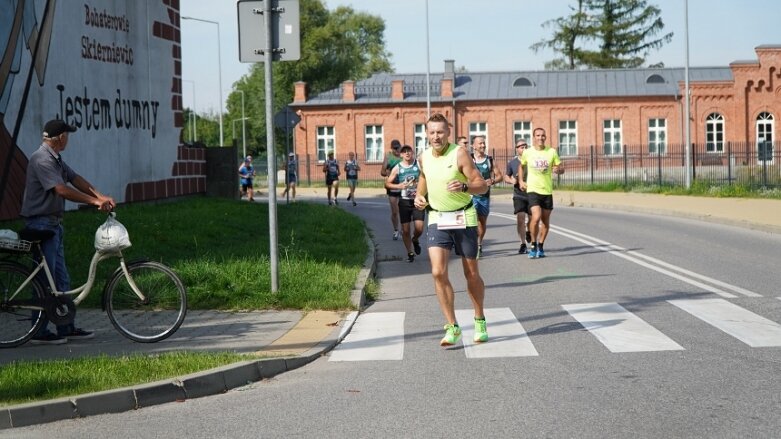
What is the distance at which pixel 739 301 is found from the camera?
1137 cm

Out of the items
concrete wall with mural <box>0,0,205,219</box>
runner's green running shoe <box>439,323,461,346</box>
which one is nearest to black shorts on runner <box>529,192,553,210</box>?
concrete wall with mural <box>0,0,205,219</box>

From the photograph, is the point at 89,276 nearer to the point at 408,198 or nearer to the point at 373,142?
the point at 408,198

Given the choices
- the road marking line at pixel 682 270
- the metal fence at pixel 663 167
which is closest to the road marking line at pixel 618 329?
the road marking line at pixel 682 270

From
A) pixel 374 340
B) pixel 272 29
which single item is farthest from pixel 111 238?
pixel 272 29

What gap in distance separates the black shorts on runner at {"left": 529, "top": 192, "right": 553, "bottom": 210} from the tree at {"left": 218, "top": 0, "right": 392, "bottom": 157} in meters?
70.8

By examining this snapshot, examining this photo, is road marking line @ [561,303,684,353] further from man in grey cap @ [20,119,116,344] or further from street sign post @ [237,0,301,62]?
man in grey cap @ [20,119,116,344]

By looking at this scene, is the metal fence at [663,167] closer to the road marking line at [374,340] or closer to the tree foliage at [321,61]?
the tree foliage at [321,61]

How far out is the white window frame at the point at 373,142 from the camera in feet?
229

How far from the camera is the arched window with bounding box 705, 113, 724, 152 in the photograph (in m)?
67.2

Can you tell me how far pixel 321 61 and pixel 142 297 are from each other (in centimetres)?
8306

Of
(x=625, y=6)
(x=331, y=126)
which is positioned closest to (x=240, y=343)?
(x=331, y=126)

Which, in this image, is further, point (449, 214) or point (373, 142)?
point (373, 142)

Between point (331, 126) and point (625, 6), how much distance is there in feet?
89.4

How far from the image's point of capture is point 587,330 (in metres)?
9.88
